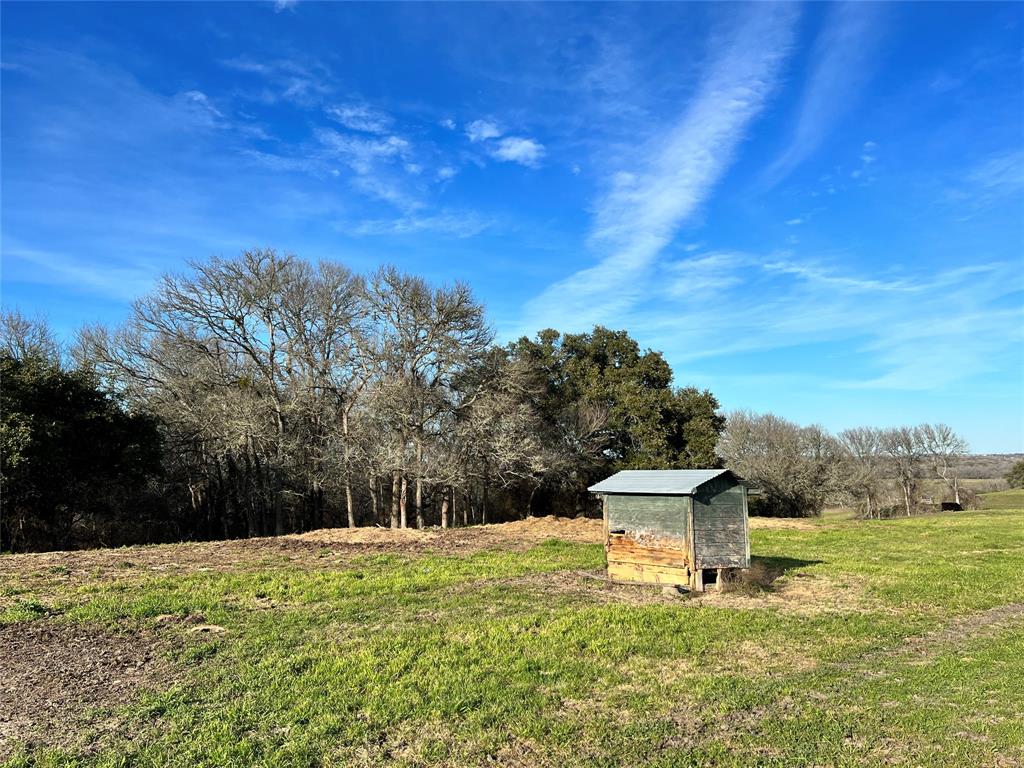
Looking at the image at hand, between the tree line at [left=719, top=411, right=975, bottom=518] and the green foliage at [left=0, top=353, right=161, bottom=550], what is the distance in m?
32.8

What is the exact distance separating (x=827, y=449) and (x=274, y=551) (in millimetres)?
43007

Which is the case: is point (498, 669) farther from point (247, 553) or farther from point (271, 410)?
point (271, 410)

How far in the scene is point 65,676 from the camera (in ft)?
20.6

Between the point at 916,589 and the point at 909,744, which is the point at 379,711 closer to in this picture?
the point at 909,744

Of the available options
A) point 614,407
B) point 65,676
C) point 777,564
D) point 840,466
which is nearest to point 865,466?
point 840,466

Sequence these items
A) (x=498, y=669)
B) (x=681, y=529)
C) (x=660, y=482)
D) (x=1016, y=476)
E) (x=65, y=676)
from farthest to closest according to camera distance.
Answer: (x=1016, y=476) < (x=660, y=482) < (x=681, y=529) < (x=498, y=669) < (x=65, y=676)

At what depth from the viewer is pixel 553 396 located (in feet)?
110

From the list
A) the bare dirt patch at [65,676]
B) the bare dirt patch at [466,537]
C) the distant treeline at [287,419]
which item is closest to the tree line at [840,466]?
the distant treeline at [287,419]

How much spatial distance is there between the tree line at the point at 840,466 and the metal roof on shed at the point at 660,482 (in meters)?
27.6

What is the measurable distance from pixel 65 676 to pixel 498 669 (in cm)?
444

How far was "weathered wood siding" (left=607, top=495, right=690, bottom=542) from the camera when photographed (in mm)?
11055

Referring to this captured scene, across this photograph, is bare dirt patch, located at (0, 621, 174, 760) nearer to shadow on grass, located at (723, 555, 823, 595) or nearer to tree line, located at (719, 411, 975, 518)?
shadow on grass, located at (723, 555, 823, 595)

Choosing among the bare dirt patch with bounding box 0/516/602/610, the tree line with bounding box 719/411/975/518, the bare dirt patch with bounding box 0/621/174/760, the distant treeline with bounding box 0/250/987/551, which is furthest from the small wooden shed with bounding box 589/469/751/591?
the tree line with bounding box 719/411/975/518

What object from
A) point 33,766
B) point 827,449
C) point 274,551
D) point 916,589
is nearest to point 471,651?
point 33,766
